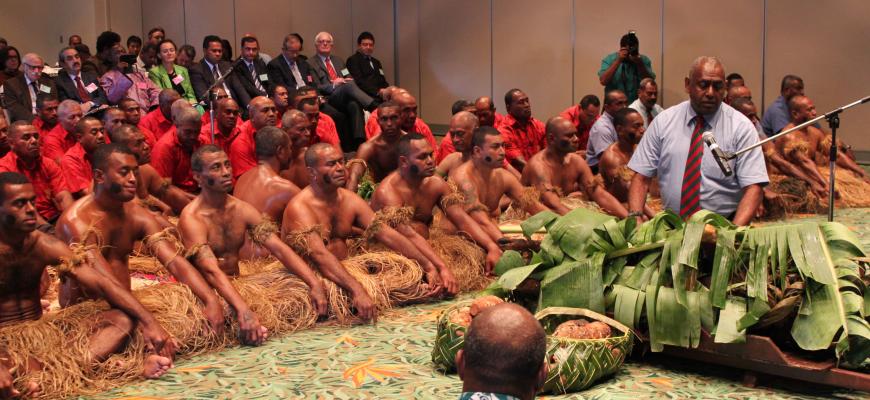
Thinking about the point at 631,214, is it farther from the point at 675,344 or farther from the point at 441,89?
the point at 441,89

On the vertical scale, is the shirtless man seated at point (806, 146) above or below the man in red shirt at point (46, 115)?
below

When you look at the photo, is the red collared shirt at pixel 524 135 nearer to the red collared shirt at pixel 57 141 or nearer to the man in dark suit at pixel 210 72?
the man in dark suit at pixel 210 72

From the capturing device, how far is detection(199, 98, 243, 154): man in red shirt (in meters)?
7.44

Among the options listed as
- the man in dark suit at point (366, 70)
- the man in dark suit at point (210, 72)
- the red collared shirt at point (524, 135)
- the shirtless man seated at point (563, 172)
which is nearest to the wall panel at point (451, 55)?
the man in dark suit at point (366, 70)

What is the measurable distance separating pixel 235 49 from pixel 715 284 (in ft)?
36.0

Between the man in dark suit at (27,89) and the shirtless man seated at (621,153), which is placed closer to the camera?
the shirtless man seated at (621,153)

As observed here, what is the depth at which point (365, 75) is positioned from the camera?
35.0ft

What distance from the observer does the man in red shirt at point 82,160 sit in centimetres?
628

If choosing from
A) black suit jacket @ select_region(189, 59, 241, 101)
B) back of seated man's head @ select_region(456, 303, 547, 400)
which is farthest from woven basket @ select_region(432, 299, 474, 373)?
black suit jacket @ select_region(189, 59, 241, 101)

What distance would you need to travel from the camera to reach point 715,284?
348cm

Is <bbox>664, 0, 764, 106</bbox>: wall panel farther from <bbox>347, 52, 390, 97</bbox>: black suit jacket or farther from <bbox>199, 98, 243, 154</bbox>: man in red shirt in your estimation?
<bbox>199, 98, 243, 154</bbox>: man in red shirt

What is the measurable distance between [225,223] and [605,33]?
749cm

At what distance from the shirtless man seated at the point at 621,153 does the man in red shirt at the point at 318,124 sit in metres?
1.96

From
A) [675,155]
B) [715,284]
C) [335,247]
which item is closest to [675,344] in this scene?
[715,284]
